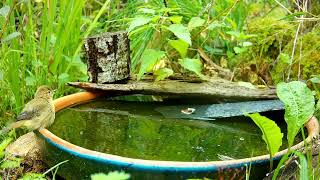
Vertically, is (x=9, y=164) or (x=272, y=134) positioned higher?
(x=272, y=134)

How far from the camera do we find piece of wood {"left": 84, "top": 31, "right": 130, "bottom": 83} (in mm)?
2971

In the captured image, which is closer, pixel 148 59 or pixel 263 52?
pixel 148 59

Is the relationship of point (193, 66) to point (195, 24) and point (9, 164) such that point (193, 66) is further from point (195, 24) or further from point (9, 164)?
point (9, 164)

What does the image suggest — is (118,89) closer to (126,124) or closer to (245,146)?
(126,124)

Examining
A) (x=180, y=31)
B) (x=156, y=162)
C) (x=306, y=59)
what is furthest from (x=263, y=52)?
(x=156, y=162)

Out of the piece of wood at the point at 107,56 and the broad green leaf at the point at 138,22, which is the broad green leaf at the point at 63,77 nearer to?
the piece of wood at the point at 107,56

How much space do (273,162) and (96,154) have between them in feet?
2.24

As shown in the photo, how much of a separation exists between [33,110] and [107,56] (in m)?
0.56

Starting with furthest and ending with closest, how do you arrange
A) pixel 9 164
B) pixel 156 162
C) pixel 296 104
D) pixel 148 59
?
1. pixel 148 59
2. pixel 9 164
3. pixel 296 104
4. pixel 156 162

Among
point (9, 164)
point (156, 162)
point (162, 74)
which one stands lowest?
point (9, 164)

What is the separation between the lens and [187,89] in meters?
2.99

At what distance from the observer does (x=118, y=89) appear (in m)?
2.97

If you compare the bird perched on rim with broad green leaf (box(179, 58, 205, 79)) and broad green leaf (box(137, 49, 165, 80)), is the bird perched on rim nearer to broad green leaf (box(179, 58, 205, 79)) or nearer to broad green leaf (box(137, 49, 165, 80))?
broad green leaf (box(137, 49, 165, 80))

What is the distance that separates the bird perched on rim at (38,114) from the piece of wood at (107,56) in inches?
13.2
